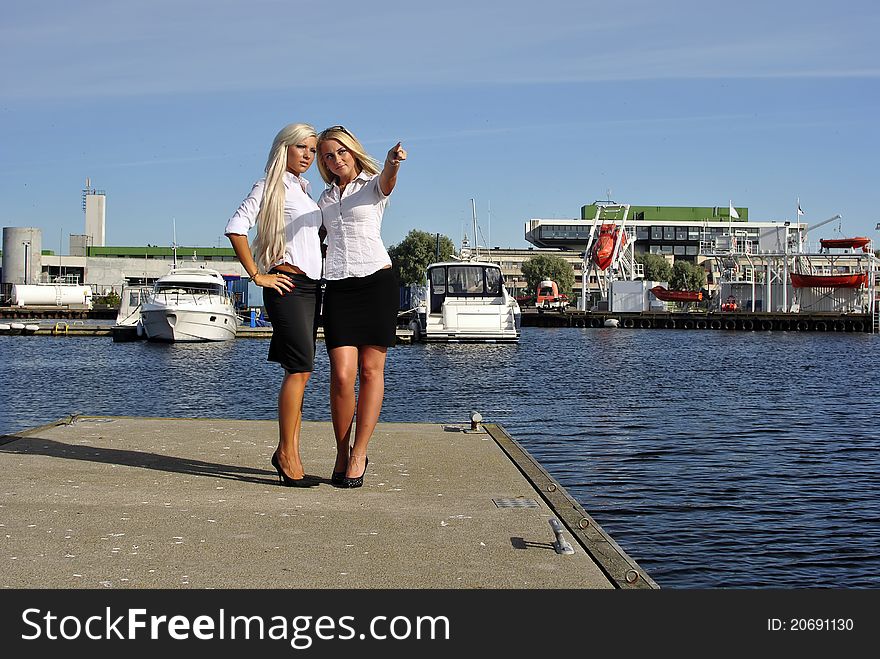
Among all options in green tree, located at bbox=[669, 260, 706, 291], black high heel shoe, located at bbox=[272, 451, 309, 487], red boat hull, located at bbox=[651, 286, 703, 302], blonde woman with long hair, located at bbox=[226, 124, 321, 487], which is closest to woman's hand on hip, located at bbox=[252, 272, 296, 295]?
blonde woman with long hair, located at bbox=[226, 124, 321, 487]

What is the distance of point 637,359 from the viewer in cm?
4144

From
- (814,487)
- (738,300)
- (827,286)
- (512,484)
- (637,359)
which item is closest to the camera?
→ (512,484)

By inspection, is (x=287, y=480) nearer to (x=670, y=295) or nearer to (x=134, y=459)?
(x=134, y=459)

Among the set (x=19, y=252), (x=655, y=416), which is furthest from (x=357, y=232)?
(x=19, y=252)

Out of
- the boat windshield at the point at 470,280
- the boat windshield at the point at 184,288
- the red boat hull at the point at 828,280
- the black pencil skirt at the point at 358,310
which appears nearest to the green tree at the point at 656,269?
the red boat hull at the point at 828,280

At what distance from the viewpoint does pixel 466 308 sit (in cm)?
4941

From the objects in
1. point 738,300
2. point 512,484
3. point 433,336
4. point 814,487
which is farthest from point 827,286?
point 512,484

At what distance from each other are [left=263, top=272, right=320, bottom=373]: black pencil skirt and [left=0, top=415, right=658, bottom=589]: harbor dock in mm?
749

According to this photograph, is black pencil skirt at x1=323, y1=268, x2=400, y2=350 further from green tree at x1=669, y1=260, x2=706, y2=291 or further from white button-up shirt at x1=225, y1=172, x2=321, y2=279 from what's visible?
green tree at x1=669, y1=260, x2=706, y2=291

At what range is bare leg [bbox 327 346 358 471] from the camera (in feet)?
20.9
